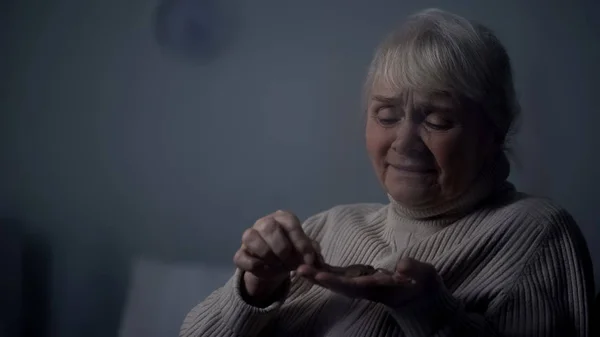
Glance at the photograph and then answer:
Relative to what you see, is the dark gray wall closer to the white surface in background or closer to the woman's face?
the white surface in background

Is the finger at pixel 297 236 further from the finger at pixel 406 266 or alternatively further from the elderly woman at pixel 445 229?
the finger at pixel 406 266

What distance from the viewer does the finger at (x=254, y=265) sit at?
2.43 feet

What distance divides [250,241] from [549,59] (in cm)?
60

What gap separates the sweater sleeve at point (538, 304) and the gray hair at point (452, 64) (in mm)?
166

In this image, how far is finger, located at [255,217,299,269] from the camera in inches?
28.1

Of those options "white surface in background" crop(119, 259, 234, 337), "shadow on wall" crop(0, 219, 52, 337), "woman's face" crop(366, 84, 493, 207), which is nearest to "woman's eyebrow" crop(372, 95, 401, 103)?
"woman's face" crop(366, 84, 493, 207)

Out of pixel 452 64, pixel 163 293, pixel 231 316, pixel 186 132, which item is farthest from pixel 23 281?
pixel 452 64

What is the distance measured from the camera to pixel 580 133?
977 millimetres

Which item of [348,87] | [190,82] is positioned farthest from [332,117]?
[190,82]

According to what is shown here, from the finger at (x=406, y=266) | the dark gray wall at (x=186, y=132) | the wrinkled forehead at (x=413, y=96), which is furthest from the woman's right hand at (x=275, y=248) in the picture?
the dark gray wall at (x=186, y=132)

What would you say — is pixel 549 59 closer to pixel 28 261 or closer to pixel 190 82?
pixel 190 82

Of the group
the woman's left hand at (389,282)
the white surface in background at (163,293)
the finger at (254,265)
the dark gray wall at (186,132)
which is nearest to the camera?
the woman's left hand at (389,282)

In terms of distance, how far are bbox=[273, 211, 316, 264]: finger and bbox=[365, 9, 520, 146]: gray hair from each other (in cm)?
22

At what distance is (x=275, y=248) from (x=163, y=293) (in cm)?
58
